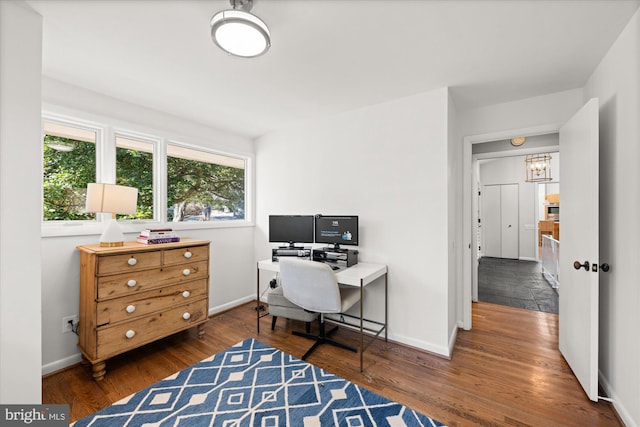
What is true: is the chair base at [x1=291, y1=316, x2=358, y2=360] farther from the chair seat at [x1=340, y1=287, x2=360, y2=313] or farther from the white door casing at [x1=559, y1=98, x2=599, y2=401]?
the white door casing at [x1=559, y1=98, x2=599, y2=401]

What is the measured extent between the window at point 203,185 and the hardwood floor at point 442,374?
4.54 feet

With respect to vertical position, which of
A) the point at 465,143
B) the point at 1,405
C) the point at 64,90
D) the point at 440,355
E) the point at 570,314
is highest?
the point at 64,90

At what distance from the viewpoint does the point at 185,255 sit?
264 cm

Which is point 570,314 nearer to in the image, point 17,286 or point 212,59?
point 212,59

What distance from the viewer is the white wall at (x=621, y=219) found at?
5.16 ft

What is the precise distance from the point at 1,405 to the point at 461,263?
3.62 m

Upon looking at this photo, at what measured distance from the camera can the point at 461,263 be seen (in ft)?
9.82

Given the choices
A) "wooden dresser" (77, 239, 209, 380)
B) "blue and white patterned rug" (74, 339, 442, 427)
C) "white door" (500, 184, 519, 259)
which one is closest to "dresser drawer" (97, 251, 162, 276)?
"wooden dresser" (77, 239, 209, 380)

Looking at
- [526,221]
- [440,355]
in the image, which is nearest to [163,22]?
[440,355]

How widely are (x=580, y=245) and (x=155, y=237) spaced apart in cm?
347

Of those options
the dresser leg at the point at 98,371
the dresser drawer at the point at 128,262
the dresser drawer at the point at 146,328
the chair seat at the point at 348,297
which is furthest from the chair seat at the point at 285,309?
the dresser leg at the point at 98,371

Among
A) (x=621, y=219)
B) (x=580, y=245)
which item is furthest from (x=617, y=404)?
(x=621, y=219)

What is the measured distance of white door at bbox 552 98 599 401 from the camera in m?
1.79

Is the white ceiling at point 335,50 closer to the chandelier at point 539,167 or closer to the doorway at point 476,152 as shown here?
the doorway at point 476,152
